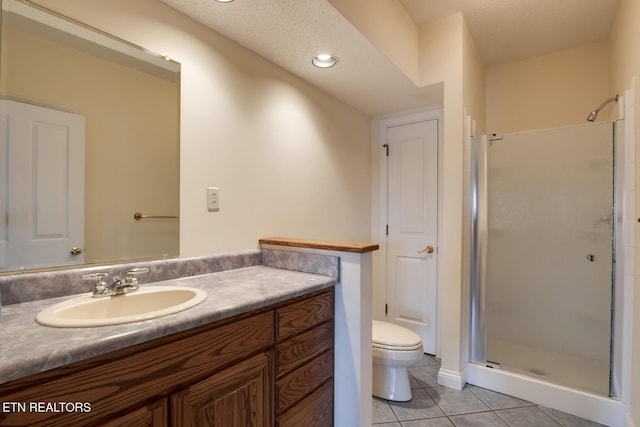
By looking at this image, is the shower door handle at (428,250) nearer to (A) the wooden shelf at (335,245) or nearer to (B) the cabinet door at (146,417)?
(A) the wooden shelf at (335,245)

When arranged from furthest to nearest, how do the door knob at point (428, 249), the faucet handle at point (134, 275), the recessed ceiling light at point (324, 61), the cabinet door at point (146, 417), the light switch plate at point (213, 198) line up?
the door knob at point (428, 249) < the recessed ceiling light at point (324, 61) < the light switch plate at point (213, 198) < the faucet handle at point (134, 275) < the cabinet door at point (146, 417)

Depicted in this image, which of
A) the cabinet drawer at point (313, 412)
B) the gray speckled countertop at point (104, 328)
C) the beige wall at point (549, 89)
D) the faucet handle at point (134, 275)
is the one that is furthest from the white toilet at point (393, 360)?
the beige wall at point (549, 89)

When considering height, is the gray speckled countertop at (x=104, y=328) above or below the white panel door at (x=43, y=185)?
below

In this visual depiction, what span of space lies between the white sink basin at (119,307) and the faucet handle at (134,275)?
34mm

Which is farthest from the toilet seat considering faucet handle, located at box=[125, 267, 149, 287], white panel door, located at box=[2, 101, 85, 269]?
white panel door, located at box=[2, 101, 85, 269]

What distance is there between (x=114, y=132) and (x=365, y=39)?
1.25 meters

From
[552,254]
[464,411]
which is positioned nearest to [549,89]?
[552,254]

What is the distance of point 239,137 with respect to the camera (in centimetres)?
166

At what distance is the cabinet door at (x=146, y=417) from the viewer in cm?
74

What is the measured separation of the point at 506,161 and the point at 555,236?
565 mm

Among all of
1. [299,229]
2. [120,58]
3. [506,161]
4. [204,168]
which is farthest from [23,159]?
[506,161]

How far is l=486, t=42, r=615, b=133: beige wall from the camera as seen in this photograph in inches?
94.5

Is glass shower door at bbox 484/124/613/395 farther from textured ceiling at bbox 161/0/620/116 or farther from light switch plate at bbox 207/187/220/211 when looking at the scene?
light switch plate at bbox 207/187/220/211

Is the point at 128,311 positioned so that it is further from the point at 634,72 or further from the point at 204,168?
the point at 634,72
